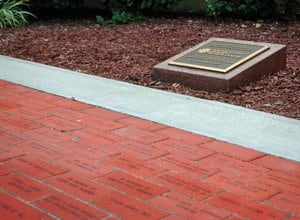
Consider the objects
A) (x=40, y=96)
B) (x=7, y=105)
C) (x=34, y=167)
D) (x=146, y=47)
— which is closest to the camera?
(x=34, y=167)

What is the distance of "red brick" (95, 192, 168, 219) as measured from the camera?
3270 mm

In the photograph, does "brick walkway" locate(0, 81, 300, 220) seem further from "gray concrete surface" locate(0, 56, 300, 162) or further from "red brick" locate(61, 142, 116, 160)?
"gray concrete surface" locate(0, 56, 300, 162)

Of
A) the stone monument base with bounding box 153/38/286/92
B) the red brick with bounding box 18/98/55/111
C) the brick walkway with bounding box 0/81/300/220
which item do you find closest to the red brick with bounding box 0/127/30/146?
the brick walkway with bounding box 0/81/300/220

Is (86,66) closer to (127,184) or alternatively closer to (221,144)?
(221,144)

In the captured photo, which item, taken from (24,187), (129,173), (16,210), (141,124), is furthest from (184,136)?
(16,210)

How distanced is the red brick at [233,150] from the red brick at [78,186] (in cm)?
108

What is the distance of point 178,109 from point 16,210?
2305 millimetres

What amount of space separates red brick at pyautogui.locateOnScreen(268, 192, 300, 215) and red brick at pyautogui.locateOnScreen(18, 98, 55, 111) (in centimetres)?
268

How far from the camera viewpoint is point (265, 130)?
466 centimetres

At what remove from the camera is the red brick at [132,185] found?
3.56m

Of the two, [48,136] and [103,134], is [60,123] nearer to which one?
[48,136]


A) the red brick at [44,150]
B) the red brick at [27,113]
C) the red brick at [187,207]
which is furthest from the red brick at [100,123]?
the red brick at [187,207]

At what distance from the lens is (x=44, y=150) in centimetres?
430

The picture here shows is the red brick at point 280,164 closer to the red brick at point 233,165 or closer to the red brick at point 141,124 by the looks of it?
the red brick at point 233,165
